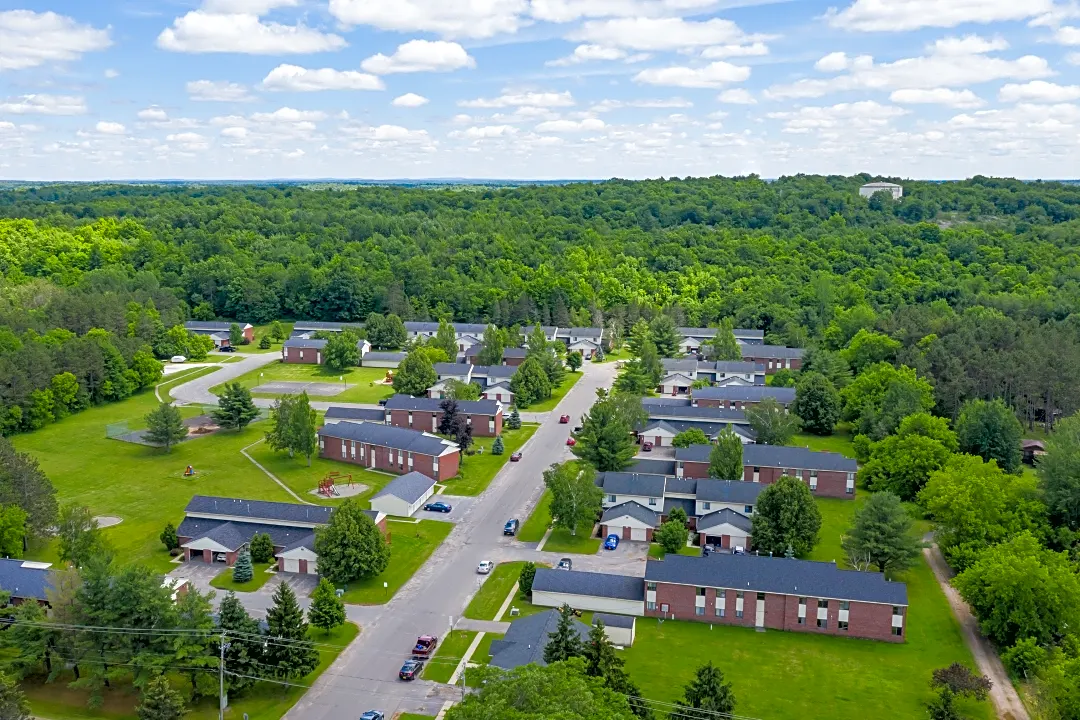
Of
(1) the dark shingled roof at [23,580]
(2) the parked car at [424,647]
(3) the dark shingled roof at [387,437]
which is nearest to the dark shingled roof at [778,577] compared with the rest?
(2) the parked car at [424,647]

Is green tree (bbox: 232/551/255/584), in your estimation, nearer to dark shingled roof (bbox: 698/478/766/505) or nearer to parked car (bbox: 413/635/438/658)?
parked car (bbox: 413/635/438/658)

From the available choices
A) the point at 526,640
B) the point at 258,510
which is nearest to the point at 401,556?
the point at 258,510

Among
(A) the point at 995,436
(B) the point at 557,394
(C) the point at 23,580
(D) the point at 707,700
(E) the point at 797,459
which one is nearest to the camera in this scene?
(D) the point at 707,700

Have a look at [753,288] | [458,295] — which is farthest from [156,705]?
[753,288]

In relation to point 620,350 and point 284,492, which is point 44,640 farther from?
A: point 620,350

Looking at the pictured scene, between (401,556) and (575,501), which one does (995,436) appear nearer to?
(575,501)

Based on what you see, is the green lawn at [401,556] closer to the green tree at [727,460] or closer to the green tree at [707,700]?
the green tree at [707,700]

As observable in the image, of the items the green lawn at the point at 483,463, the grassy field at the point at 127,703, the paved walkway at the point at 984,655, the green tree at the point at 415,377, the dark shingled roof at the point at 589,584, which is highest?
the green tree at the point at 415,377
